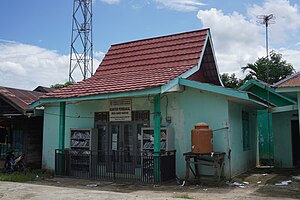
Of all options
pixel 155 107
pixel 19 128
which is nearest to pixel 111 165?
pixel 155 107

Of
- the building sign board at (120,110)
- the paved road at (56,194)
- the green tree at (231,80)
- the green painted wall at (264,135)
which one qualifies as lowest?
the paved road at (56,194)

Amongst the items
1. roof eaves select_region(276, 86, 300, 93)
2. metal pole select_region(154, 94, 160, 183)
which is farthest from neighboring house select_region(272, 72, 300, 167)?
metal pole select_region(154, 94, 160, 183)

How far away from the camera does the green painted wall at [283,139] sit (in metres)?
13.9

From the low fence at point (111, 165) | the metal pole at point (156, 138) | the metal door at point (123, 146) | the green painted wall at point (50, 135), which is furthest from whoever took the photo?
the green painted wall at point (50, 135)

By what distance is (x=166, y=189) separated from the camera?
30.6 ft

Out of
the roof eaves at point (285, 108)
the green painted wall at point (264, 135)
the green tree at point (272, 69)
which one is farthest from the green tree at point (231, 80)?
the roof eaves at point (285, 108)

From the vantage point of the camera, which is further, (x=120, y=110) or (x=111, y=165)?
(x=120, y=110)

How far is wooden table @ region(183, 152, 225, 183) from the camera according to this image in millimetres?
9852

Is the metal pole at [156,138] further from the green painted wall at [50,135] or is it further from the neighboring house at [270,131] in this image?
the neighboring house at [270,131]

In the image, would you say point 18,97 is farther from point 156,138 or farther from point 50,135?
point 156,138

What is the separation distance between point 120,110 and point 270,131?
759cm

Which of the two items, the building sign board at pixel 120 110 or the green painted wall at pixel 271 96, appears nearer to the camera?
the building sign board at pixel 120 110

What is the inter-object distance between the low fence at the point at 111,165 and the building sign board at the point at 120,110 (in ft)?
4.01

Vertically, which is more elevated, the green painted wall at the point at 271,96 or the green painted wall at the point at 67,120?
the green painted wall at the point at 271,96
